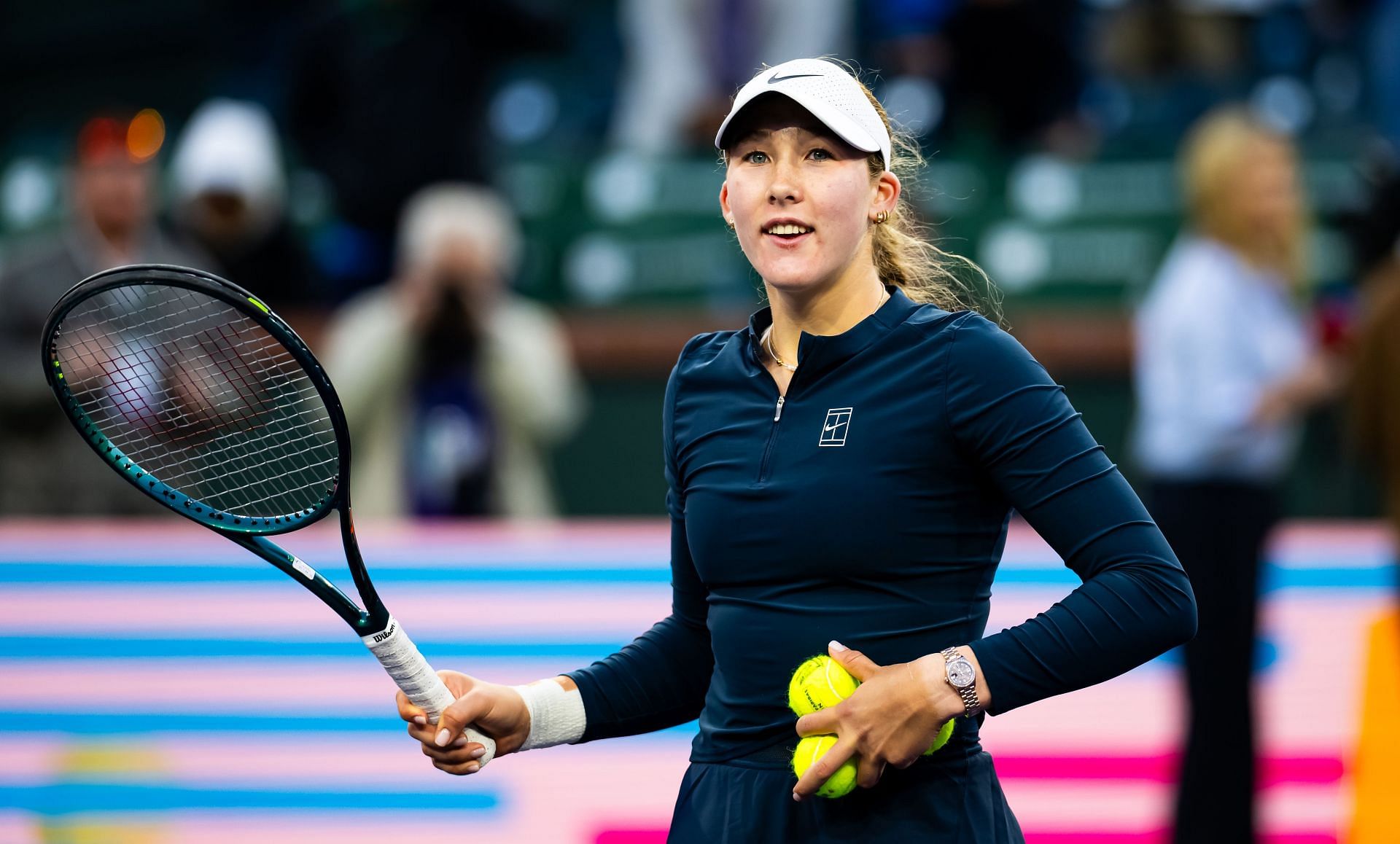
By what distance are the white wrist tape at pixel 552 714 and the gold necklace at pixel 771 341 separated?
52 centimetres

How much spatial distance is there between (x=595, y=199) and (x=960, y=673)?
552cm

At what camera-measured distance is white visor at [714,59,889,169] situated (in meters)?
2.22

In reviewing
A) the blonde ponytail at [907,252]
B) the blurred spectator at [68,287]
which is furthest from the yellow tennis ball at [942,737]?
the blurred spectator at [68,287]

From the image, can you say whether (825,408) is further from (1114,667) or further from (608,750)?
(608,750)

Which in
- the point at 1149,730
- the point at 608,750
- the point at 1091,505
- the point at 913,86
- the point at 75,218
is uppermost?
the point at 913,86

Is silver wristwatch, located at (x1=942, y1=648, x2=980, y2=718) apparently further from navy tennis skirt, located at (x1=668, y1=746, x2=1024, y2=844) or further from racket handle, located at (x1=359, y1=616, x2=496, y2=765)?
racket handle, located at (x1=359, y1=616, x2=496, y2=765)

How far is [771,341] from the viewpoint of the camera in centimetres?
238

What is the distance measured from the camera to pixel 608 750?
5.45m

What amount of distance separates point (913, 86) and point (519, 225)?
5.56 ft

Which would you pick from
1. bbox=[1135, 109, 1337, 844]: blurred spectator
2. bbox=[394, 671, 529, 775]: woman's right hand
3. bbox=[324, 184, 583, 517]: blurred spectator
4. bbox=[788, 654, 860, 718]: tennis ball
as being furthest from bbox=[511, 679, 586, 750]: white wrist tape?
bbox=[324, 184, 583, 517]: blurred spectator

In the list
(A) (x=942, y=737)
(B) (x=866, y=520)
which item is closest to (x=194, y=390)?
(B) (x=866, y=520)

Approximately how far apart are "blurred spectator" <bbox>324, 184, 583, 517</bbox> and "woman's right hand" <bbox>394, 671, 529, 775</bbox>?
3.91 m

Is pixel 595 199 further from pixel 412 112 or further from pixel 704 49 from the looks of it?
pixel 704 49

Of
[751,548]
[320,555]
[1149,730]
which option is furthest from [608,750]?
[751,548]
